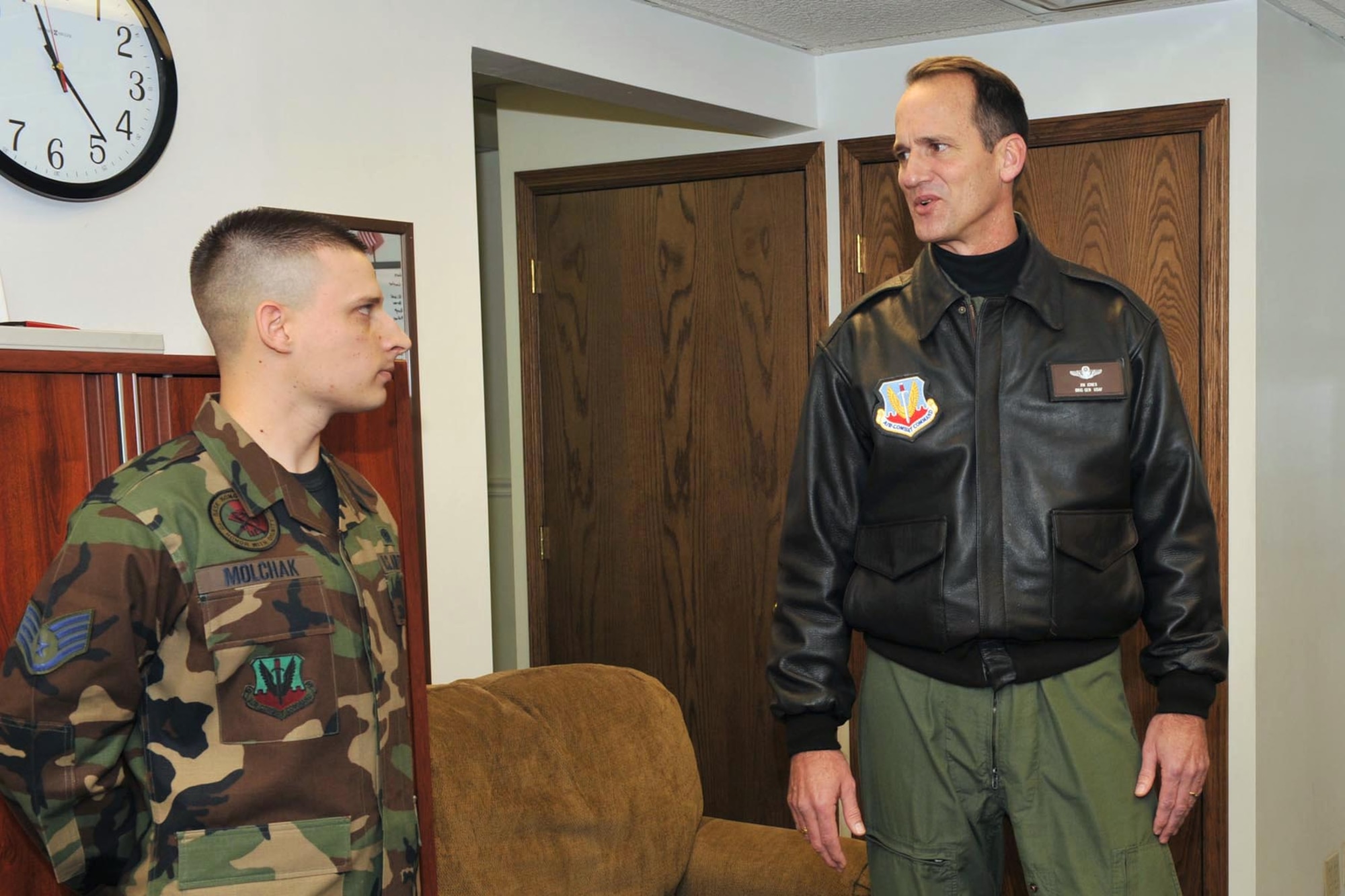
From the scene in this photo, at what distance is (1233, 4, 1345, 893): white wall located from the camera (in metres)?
3.28

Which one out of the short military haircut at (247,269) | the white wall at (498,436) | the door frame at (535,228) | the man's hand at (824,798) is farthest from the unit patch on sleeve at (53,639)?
the white wall at (498,436)

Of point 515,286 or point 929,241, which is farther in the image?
point 515,286

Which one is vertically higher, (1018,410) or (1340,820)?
(1018,410)

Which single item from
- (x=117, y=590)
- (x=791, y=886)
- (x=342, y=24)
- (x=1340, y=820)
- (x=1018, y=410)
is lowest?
(x=1340, y=820)

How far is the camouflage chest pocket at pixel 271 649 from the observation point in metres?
1.50

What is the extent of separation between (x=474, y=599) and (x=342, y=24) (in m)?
1.12

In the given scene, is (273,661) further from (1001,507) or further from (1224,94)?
(1224,94)

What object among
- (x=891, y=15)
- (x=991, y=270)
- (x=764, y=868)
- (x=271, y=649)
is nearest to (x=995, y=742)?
(x=991, y=270)

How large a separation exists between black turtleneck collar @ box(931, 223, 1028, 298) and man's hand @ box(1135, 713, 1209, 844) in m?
0.64

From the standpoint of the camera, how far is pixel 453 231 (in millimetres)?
2643

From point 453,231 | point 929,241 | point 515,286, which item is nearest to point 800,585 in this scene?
point 929,241

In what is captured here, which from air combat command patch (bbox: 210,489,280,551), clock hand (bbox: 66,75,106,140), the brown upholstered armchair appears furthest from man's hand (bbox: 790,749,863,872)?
clock hand (bbox: 66,75,106,140)

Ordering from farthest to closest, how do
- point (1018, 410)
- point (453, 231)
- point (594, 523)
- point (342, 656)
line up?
point (594, 523) → point (453, 231) → point (1018, 410) → point (342, 656)

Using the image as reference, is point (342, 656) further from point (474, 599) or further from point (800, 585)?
point (474, 599)
